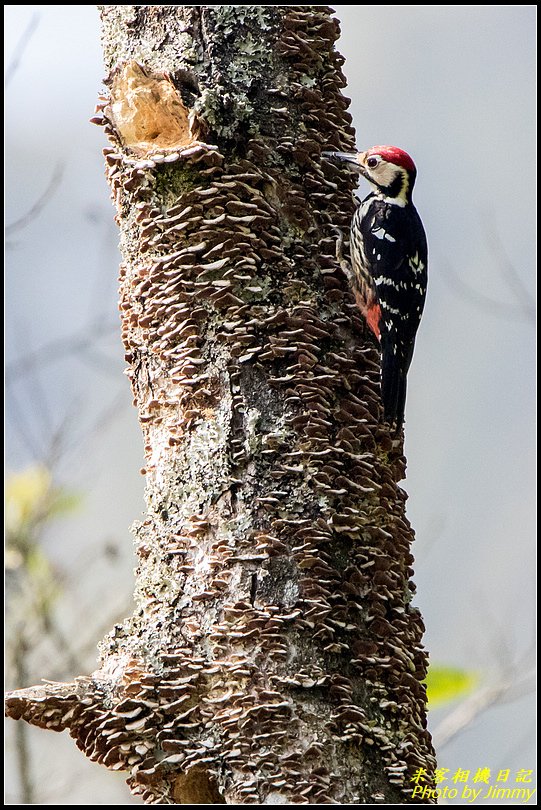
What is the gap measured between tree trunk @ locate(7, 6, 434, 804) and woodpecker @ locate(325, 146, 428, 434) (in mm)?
54

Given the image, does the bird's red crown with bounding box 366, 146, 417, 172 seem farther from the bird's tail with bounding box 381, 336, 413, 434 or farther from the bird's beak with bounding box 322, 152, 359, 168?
the bird's tail with bounding box 381, 336, 413, 434

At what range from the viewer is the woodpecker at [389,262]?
7.17 ft

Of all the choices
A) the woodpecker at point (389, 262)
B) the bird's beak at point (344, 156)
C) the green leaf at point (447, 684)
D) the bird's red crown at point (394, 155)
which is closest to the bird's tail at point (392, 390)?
the woodpecker at point (389, 262)

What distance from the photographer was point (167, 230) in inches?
82.3

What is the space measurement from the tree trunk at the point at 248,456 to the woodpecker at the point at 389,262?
0.05 metres

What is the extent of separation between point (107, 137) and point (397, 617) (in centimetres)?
133

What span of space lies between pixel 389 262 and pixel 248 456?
1081 millimetres

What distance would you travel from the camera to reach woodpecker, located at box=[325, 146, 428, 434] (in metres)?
2.19

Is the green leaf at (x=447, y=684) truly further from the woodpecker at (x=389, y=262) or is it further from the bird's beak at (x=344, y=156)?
the bird's beak at (x=344, y=156)

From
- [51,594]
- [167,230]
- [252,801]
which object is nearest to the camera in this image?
[252,801]

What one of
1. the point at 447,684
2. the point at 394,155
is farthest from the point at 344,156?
the point at 447,684

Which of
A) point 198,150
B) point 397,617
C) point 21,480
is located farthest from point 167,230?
point 21,480

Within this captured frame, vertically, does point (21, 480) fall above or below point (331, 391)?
above

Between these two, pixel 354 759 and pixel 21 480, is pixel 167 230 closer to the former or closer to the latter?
pixel 354 759
